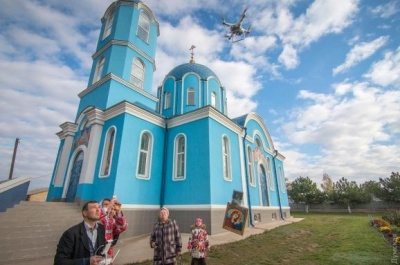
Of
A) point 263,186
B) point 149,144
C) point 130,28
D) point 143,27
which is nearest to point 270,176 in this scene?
point 263,186

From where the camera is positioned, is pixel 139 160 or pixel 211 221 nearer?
pixel 211 221

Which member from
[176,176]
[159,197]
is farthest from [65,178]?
[176,176]

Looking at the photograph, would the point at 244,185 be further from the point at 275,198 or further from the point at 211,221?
the point at 275,198

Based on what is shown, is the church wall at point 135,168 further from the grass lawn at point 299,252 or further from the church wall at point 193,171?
the grass lawn at point 299,252

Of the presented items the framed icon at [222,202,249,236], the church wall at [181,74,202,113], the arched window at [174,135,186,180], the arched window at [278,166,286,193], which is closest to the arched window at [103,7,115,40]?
the church wall at [181,74,202,113]

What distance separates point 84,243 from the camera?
2.41 meters

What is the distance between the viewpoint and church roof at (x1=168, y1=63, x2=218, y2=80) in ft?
56.6

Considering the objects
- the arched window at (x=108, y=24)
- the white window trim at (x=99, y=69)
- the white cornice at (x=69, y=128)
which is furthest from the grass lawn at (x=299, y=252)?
the arched window at (x=108, y=24)

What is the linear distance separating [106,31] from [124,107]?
9053mm

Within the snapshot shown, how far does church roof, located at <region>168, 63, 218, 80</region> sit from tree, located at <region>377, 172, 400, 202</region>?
35.0 meters

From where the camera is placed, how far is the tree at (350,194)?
34531 mm

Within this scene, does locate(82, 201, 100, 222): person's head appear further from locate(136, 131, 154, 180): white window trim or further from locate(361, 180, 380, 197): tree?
locate(361, 180, 380, 197): tree

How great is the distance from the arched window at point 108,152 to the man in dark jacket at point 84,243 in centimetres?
839

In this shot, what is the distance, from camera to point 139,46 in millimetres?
15477
